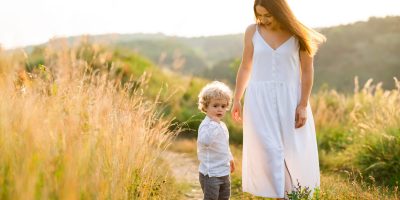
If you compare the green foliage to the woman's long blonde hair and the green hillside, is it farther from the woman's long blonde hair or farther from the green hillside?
the green hillside

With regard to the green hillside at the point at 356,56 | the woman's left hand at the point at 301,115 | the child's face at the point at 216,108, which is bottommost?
the green hillside at the point at 356,56

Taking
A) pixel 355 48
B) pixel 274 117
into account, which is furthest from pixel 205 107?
pixel 355 48

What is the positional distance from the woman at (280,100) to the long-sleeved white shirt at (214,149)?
289mm

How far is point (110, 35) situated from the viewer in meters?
8.73

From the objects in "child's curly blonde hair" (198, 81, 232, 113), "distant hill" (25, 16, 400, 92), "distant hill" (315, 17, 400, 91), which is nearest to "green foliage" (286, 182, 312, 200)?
"child's curly blonde hair" (198, 81, 232, 113)

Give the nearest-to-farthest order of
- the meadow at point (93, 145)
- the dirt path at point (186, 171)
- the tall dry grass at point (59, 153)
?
the tall dry grass at point (59, 153)
the meadow at point (93, 145)
the dirt path at point (186, 171)

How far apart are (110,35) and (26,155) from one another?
600cm

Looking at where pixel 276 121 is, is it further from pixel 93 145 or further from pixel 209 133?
pixel 93 145

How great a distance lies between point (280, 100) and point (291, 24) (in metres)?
0.59

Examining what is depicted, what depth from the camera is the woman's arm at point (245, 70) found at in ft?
15.2

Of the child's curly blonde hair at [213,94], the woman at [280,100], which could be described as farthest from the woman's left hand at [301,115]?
the child's curly blonde hair at [213,94]

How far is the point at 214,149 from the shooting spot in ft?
14.5

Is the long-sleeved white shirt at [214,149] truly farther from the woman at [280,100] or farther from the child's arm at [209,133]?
the woman at [280,100]

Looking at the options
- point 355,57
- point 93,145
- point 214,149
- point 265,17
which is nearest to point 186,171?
point 214,149
